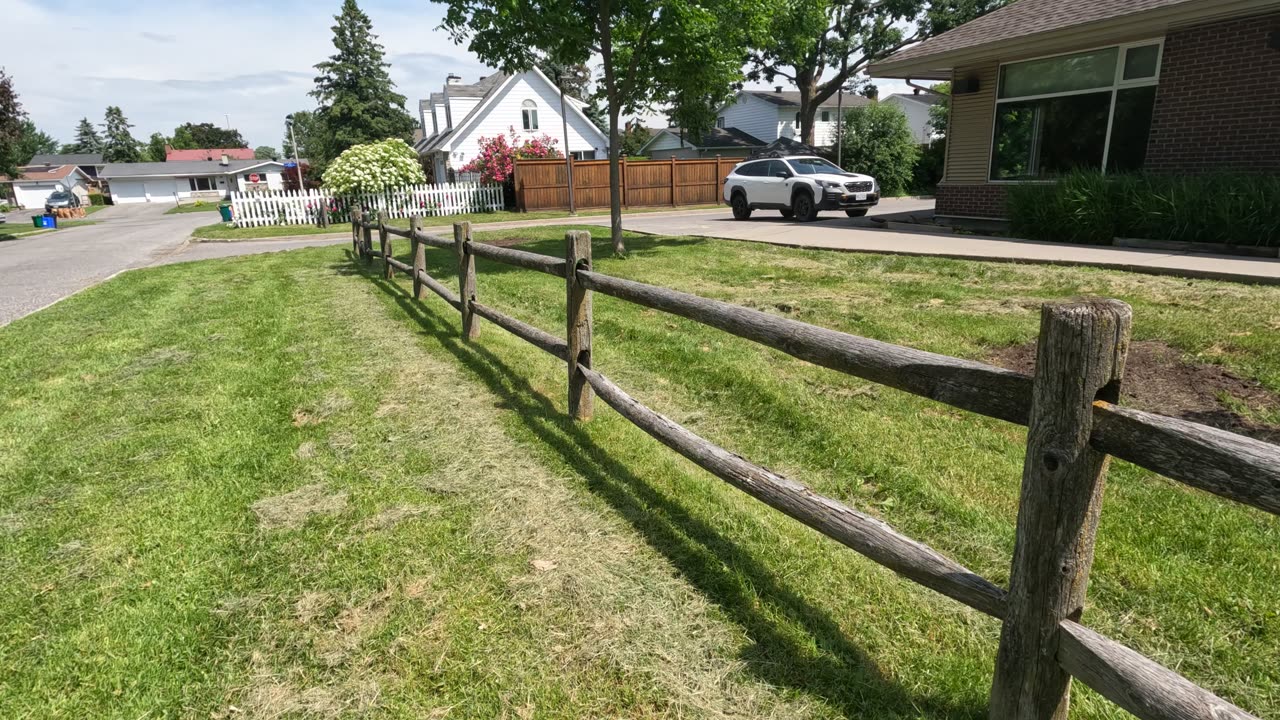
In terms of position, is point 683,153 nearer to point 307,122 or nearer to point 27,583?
point 27,583

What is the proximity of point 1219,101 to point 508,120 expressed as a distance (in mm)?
31621

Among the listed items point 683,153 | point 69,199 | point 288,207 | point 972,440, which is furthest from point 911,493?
point 69,199

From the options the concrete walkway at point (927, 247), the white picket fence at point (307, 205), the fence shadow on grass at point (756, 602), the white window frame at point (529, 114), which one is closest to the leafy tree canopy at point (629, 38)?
the concrete walkway at point (927, 247)

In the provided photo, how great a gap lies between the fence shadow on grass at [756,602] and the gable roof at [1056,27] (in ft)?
36.7

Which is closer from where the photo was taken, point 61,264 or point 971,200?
point 971,200

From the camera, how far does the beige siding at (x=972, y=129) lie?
14.0 meters

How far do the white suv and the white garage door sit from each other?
8314 cm

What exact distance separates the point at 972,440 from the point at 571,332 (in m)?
2.62

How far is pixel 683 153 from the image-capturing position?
154 ft

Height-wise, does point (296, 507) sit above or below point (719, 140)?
below

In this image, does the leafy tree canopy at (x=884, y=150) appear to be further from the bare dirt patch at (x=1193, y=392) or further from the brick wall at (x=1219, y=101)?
the bare dirt patch at (x=1193, y=392)

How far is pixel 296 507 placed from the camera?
377cm

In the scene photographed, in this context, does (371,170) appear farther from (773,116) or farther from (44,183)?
(44,183)

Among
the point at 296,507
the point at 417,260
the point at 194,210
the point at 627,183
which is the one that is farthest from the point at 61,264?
the point at 194,210
